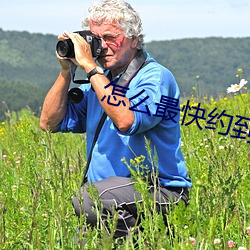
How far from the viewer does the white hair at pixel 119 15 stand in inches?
142

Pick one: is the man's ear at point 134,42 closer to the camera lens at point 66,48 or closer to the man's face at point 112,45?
the man's face at point 112,45

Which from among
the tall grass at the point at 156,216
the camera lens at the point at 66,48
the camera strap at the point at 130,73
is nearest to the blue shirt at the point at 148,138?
the camera strap at the point at 130,73

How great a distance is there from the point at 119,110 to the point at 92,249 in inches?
32.2

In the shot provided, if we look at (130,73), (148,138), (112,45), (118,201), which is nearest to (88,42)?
(112,45)

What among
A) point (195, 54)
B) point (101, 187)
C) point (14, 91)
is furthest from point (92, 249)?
point (195, 54)

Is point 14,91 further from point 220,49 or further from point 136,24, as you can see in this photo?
point 136,24

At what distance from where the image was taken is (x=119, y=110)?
10.8 feet

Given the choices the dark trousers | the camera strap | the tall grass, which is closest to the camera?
the tall grass

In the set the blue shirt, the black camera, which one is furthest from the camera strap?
the black camera

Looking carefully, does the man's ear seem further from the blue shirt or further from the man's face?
the blue shirt

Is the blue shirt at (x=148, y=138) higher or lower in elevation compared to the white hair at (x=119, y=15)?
lower

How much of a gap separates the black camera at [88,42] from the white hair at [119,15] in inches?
4.1

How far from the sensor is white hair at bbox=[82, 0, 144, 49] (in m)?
3.60

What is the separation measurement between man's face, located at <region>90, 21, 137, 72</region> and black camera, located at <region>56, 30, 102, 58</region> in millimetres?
42
